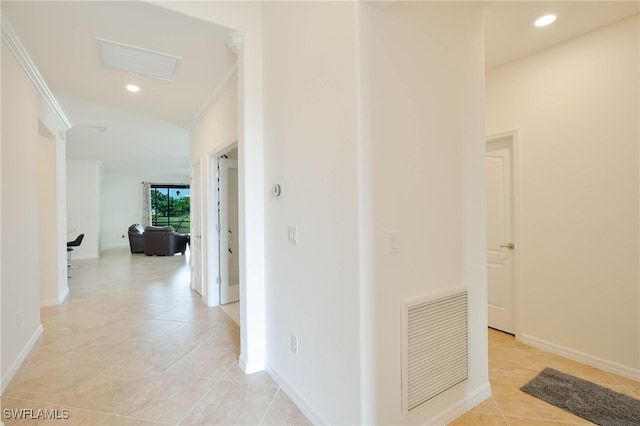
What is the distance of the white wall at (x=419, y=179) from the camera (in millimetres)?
1523

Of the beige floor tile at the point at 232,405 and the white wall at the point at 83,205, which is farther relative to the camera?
the white wall at the point at 83,205

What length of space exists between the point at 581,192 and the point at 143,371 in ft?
12.7

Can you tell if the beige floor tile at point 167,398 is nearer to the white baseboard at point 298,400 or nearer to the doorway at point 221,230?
the white baseboard at point 298,400

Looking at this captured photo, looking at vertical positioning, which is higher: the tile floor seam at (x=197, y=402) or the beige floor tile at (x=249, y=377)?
the beige floor tile at (x=249, y=377)

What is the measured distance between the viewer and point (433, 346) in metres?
1.76

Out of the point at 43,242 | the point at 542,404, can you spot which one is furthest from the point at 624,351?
the point at 43,242

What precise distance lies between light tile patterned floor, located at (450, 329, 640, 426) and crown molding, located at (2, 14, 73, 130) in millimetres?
4108

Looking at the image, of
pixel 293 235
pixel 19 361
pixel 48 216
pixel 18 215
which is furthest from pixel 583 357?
pixel 48 216

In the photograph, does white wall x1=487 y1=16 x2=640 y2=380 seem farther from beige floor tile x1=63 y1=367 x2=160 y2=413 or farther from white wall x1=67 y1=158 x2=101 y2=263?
white wall x1=67 y1=158 x2=101 y2=263

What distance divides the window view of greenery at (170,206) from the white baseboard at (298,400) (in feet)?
36.0

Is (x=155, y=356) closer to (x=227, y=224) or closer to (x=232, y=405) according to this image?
(x=232, y=405)

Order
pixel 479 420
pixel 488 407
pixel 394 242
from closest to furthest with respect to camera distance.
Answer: pixel 394 242 → pixel 479 420 → pixel 488 407

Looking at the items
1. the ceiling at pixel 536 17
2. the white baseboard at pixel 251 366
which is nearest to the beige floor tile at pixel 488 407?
the white baseboard at pixel 251 366

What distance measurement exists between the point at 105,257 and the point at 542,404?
9.90m
